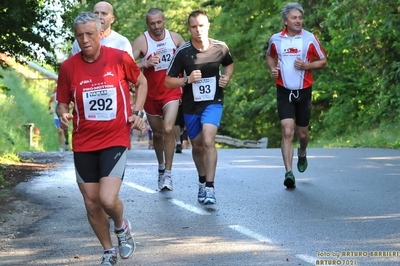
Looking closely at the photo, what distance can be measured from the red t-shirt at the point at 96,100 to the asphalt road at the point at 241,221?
38.7 inches

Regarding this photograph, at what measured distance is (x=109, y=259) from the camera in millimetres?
7328

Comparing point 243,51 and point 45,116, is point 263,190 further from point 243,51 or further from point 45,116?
point 45,116

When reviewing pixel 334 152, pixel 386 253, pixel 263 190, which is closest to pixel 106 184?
pixel 386 253

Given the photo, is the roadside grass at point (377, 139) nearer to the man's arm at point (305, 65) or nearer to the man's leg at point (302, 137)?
the man's leg at point (302, 137)

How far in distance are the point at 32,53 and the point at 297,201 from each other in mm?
6080

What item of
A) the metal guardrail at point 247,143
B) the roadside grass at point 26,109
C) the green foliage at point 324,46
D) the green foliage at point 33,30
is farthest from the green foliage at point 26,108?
the green foliage at point 33,30

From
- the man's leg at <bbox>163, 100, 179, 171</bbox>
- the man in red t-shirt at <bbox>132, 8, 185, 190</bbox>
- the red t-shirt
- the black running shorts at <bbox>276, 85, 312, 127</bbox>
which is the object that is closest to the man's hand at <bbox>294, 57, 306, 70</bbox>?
the black running shorts at <bbox>276, 85, 312, 127</bbox>

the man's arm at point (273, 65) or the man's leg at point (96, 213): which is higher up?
the man's arm at point (273, 65)

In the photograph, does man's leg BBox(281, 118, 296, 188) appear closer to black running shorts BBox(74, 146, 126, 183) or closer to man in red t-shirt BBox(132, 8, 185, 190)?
man in red t-shirt BBox(132, 8, 185, 190)

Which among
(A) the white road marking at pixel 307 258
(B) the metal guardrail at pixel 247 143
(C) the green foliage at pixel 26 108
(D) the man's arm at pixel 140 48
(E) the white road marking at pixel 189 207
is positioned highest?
(D) the man's arm at pixel 140 48

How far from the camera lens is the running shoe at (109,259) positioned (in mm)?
7309

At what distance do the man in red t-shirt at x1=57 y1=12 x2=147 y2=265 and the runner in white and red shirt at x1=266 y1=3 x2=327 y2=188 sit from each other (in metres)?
4.57

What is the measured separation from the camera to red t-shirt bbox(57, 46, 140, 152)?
7473 mm

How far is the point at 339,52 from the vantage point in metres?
34.0
